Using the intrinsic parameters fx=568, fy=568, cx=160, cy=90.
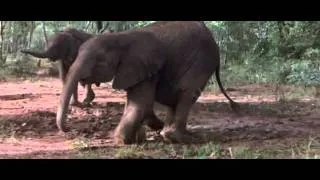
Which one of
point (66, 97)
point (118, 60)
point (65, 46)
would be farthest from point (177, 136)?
point (65, 46)

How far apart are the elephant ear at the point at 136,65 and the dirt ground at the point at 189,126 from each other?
35.8 inches

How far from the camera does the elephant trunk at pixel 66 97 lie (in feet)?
23.5

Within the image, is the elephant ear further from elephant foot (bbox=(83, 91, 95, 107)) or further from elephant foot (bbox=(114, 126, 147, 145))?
elephant foot (bbox=(83, 91, 95, 107))

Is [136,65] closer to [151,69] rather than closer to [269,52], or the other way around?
[151,69]

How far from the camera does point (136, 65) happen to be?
796 centimetres

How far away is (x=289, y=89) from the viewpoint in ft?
54.5

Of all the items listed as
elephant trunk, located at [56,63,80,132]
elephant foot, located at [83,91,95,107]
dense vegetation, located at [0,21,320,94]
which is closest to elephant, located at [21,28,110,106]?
elephant foot, located at [83,91,95,107]

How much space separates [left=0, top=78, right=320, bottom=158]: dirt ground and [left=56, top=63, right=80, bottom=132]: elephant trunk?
0.40 meters

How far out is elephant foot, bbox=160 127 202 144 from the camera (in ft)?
27.0

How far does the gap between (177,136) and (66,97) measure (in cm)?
185

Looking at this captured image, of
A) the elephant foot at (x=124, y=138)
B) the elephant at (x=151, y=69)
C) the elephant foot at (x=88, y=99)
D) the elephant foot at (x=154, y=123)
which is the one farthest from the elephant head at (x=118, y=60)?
the elephant foot at (x=88, y=99)

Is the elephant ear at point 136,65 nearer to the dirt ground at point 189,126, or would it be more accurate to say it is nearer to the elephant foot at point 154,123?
the dirt ground at point 189,126

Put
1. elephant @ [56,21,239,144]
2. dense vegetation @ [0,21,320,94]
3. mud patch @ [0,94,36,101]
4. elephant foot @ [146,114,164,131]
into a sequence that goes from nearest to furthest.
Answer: elephant @ [56,21,239,144] < elephant foot @ [146,114,164,131] < mud patch @ [0,94,36,101] < dense vegetation @ [0,21,320,94]
